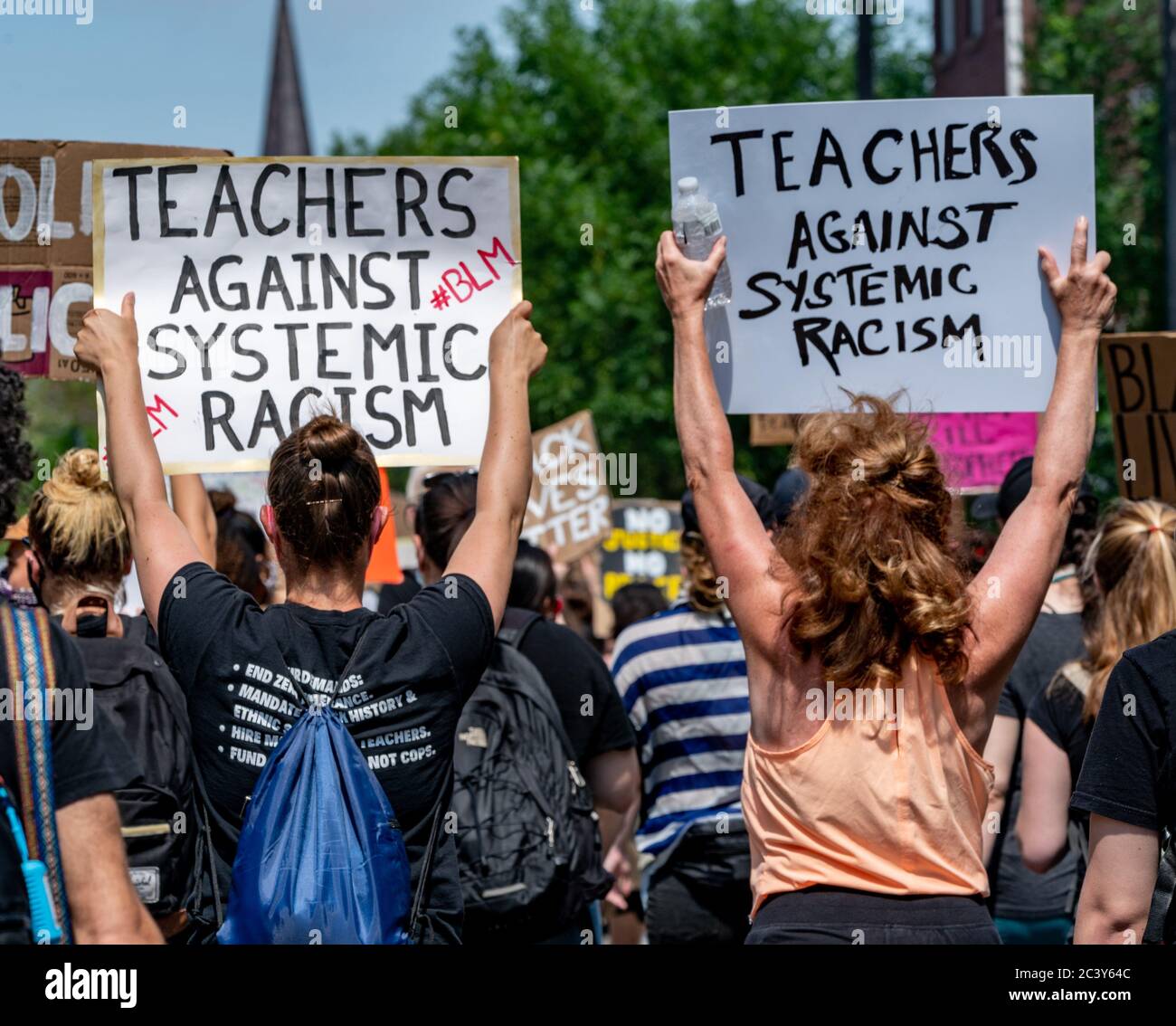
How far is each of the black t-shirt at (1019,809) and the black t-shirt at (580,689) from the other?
1.07 meters

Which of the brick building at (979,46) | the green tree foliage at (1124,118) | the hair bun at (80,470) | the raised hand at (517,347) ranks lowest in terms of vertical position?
the hair bun at (80,470)

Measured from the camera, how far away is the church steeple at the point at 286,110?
25.1 meters

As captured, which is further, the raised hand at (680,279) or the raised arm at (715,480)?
the raised hand at (680,279)

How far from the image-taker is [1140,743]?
2736 millimetres

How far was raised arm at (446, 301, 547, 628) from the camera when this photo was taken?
312cm

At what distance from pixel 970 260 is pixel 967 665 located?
1.35 meters

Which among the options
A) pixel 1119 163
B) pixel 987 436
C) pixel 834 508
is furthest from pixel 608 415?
pixel 834 508

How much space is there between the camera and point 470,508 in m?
4.56

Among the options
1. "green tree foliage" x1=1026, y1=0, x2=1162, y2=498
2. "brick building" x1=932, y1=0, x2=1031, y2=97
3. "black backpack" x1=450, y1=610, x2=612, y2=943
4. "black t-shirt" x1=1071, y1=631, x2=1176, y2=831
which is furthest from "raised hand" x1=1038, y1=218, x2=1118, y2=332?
"brick building" x1=932, y1=0, x2=1031, y2=97

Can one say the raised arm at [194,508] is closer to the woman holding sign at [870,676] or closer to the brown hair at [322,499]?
the brown hair at [322,499]

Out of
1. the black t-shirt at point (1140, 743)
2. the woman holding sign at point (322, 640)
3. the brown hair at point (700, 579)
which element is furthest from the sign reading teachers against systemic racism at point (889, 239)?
the black t-shirt at point (1140, 743)

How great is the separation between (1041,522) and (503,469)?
1.07 metres

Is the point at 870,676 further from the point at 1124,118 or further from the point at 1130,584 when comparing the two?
the point at 1124,118

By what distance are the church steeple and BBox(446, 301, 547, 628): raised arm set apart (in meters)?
21.6
